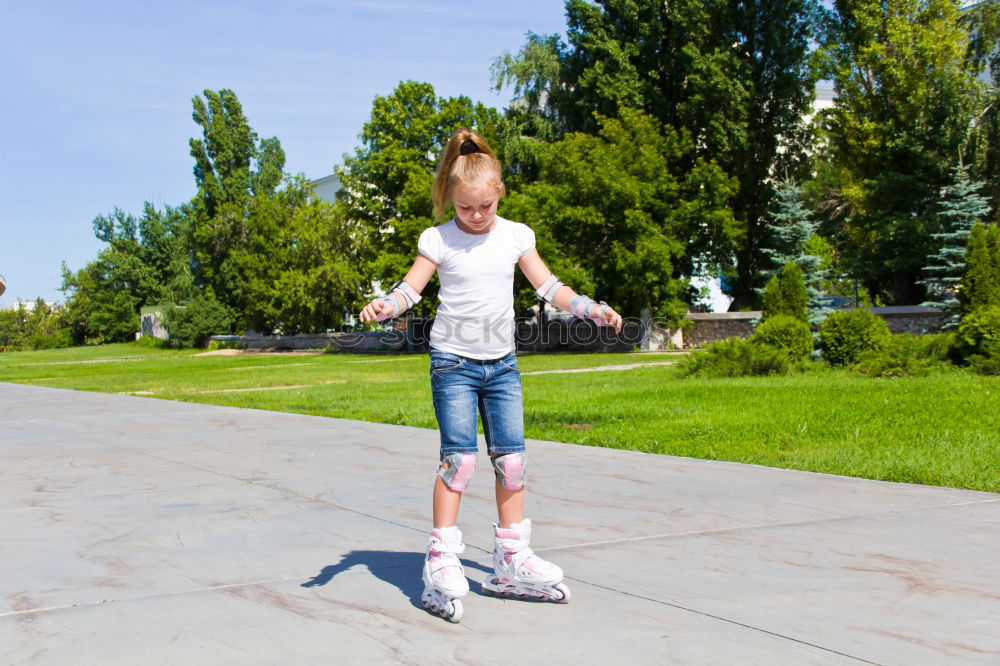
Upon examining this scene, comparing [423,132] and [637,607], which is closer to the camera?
[637,607]

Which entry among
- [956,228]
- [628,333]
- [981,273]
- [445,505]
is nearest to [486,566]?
[445,505]

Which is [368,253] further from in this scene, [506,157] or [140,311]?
[140,311]

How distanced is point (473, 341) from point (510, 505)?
0.69 metres

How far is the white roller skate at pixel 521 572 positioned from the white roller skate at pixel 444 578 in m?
0.19

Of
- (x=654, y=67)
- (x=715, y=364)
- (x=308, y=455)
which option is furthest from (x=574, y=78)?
(x=308, y=455)

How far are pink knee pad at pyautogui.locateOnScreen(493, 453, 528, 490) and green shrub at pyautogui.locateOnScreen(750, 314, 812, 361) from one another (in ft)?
47.2

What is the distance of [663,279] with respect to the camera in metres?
35.6

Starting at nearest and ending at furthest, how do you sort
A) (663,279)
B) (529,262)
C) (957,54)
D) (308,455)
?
(529,262), (308,455), (957,54), (663,279)

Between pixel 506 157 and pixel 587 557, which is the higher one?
pixel 506 157

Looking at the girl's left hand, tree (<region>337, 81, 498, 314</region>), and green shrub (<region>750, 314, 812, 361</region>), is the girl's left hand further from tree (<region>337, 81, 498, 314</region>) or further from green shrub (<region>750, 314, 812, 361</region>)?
tree (<region>337, 81, 498, 314</region>)

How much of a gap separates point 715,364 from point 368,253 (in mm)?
37839

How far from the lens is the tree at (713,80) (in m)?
37.0

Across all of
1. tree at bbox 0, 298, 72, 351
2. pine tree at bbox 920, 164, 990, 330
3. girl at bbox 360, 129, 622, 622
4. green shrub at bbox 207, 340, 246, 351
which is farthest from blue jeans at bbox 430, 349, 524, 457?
tree at bbox 0, 298, 72, 351

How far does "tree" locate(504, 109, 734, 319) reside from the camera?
34.8 metres
